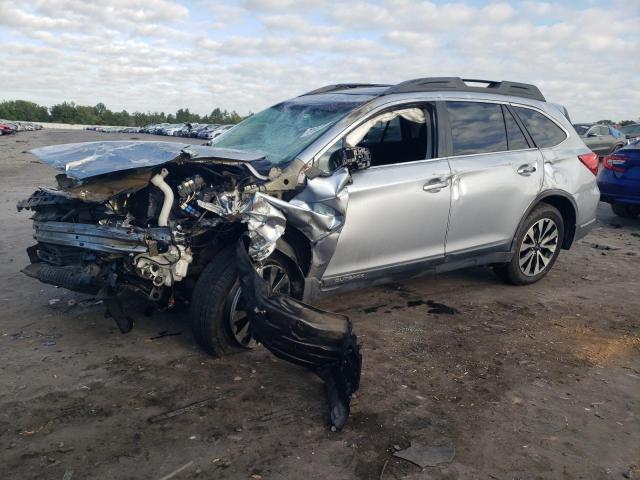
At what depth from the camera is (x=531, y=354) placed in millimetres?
4164

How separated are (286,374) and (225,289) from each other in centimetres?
70

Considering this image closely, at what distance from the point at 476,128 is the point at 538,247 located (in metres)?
1.49

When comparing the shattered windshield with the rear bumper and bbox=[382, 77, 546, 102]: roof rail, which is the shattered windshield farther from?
the rear bumper

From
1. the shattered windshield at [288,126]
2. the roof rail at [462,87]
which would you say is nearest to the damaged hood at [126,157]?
the shattered windshield at [288,126]

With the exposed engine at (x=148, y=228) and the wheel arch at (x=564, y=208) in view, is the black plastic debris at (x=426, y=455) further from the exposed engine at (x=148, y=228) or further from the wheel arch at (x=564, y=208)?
the wheel arch at (x=564, y=208)

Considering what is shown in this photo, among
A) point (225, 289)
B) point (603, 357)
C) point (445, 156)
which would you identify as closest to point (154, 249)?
point (225, 289)

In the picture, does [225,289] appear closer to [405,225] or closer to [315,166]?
[315,166]

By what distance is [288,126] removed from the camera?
4754mm

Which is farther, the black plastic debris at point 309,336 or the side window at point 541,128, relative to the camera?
the side window at point 541,128

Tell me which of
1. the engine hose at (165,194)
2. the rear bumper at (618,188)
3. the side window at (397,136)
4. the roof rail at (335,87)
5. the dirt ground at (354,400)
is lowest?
the dirt ground at (354,400)

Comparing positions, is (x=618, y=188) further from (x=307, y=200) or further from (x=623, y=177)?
(x=307, y=200)

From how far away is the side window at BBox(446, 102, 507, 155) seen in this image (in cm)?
491

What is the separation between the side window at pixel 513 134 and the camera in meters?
5.35

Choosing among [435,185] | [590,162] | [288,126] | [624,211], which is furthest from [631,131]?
[288,126]
